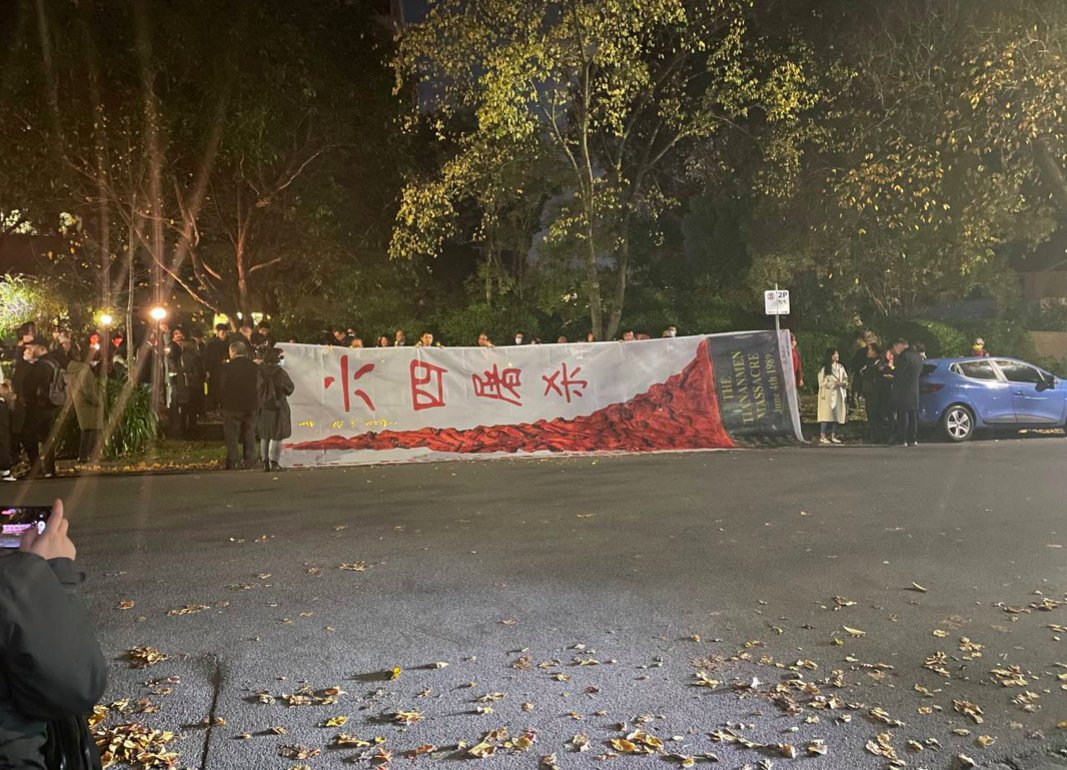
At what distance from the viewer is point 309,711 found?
15.6 feet

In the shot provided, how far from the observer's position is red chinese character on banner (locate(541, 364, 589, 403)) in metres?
16.7

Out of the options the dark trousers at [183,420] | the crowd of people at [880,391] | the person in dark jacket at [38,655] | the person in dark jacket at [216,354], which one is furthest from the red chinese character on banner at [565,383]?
the person in dark jacket at [38,655]

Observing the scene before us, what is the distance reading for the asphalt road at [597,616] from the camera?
14.9ft

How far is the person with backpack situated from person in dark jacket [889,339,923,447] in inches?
500

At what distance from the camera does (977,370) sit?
58.1 ft

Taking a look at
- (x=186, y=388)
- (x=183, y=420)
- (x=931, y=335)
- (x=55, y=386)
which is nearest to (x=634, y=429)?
(x=186, y=388)

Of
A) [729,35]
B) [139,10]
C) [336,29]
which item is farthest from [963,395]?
[139,10]

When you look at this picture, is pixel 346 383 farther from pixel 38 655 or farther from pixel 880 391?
pixel 38 655

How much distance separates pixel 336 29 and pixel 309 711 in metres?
16.2

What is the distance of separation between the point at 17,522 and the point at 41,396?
1191 centimetres

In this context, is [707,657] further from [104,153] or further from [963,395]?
[104,153]

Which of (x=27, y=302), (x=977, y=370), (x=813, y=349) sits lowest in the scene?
(x=977, y=370)

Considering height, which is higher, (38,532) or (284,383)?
(284,383)

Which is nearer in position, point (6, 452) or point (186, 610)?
point (186, 610)
